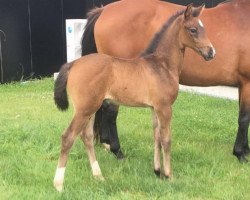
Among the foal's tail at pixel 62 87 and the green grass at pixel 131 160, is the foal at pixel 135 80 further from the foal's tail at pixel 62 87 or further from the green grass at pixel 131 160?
the green grass at pixel 131 160

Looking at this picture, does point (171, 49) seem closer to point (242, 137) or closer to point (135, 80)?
point (135, 80)

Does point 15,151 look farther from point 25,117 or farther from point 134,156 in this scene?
point 25,117

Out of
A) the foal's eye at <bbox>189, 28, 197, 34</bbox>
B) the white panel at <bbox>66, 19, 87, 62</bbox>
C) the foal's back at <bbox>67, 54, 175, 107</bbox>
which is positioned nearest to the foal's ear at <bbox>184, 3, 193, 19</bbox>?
the foal's eye at <bbox>189, 28, 197, 34</bbox>

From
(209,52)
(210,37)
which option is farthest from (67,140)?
(210,37)

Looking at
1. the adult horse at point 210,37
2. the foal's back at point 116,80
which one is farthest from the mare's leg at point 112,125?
the foal's back at point 116,80

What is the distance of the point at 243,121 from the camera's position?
18.5 ft

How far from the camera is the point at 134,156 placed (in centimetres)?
571

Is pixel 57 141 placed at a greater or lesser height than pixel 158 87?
lesser

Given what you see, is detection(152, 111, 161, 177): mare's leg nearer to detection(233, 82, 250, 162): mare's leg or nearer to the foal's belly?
the foal's belly

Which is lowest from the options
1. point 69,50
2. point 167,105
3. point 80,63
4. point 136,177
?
point 69,50

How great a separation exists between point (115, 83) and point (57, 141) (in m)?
1.86

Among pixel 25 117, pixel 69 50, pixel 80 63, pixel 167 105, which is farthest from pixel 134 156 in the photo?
pixel 69 50

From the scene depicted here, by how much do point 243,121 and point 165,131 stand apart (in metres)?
1.36

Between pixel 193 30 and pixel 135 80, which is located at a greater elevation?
pixel 193 30
